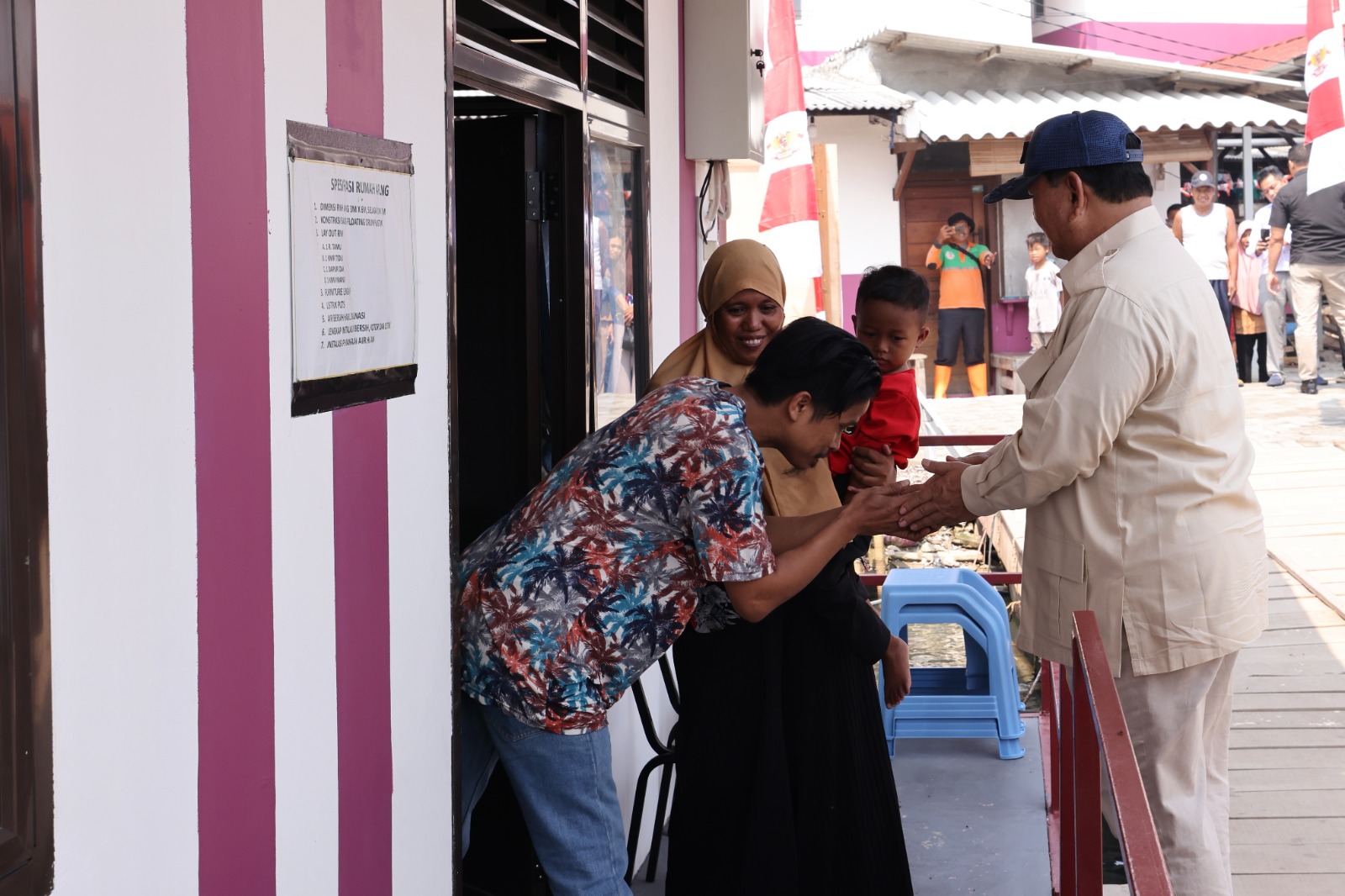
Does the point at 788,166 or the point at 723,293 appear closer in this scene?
the point at 723,293

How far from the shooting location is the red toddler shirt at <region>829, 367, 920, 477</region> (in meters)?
3.37

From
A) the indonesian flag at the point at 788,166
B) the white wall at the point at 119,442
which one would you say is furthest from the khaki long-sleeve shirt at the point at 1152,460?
the indonesian flag at the point at 788,166

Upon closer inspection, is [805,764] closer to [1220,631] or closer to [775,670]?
[775,670]

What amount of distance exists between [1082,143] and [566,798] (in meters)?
1.80

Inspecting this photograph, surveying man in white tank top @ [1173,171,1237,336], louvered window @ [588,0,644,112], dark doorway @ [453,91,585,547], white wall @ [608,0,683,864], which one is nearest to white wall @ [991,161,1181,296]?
man in white tank top @ [1173,171,1237,336]

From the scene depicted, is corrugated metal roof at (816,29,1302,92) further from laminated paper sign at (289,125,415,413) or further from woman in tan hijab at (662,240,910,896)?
laminated paper sign at (289,125,415,413)

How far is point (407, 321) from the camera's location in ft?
7.41

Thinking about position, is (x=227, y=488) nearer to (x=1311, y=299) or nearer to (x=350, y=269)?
(x=350, y=269)

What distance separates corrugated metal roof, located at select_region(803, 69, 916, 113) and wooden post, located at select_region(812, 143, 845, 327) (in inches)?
172

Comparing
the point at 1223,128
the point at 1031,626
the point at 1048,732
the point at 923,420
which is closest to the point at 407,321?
the point at 1031,626

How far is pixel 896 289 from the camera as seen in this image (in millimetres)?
3459

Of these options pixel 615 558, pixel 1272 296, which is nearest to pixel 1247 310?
pixel 1272 296

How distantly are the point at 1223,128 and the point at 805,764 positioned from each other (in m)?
14.3

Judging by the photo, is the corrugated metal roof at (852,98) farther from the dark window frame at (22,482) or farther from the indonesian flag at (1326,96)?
the dark window frame at (22,482)
